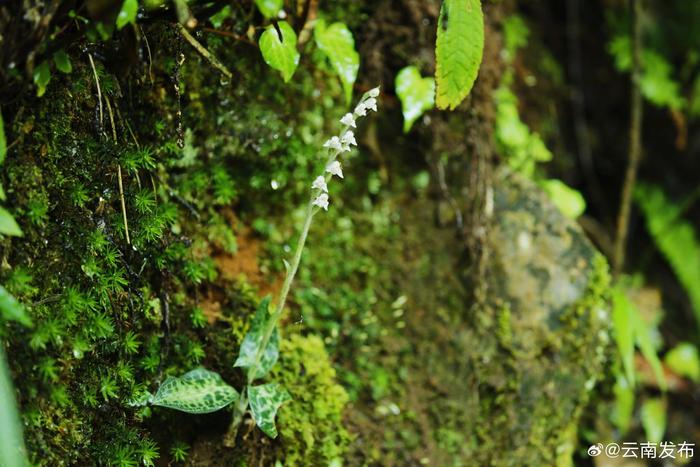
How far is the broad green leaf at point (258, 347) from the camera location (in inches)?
71.5

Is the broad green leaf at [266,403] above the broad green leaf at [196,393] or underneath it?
underneath

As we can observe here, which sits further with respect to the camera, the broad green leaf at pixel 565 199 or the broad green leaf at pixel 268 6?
the broad green leaf at pixel 565 199

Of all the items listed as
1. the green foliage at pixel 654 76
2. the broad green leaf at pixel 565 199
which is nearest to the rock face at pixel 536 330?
the broad green leaf at pixel 565 199

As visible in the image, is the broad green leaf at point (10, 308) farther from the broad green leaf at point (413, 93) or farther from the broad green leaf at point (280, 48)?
the broad green leaf at point (413, 93)

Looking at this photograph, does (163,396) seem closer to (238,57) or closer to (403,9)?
(238,57)

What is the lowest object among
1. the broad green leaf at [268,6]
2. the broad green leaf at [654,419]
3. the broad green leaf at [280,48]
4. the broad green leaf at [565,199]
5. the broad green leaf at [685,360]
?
the broad green leaf at [685,360]

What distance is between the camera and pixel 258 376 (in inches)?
72.9

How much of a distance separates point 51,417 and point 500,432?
167cm

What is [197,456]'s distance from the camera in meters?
1.84

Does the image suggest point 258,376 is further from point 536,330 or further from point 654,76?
point 654,76

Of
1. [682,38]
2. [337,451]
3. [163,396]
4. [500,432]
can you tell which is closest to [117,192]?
[163,396]

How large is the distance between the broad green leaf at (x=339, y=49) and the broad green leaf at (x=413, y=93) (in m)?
0.31
